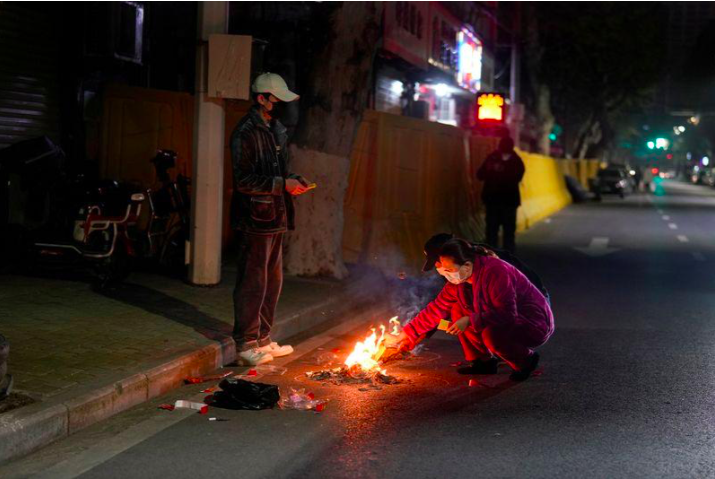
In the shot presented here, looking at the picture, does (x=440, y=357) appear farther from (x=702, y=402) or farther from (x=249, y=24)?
(x=249, y=24)

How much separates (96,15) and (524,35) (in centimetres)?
3198

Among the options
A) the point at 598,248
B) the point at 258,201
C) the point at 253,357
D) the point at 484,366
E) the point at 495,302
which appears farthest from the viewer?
the point at 598,248

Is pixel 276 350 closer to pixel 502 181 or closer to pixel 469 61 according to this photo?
pixel 502 181

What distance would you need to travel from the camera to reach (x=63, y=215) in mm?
10383

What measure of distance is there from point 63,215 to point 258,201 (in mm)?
3824

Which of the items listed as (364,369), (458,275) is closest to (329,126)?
(364,369)

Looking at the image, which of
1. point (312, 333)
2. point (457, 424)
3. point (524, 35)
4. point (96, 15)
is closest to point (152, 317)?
point (312, 333)

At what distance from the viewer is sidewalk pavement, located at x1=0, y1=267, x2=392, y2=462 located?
567cm

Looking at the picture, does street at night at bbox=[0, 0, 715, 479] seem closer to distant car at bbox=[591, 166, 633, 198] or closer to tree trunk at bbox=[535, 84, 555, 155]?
distant car at bbox=[591, 166, 633, 198]

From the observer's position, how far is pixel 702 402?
646cm

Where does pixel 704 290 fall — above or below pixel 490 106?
below

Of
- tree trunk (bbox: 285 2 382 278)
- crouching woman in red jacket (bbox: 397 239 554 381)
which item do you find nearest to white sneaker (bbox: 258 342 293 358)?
crouching woman in red jacket (bbox: 397 239 554 381)

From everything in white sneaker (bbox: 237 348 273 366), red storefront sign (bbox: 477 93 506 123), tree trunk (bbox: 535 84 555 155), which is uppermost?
tree trunk (bbox: 535 84 555 155)

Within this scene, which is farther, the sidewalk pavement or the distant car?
the distant car
